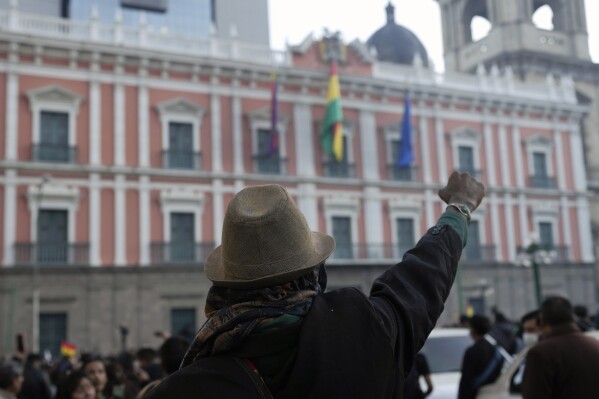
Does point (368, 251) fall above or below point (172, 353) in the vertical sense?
above

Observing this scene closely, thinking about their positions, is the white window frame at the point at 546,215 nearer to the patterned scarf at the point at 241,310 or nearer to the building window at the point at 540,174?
the building window at the point at 540,174

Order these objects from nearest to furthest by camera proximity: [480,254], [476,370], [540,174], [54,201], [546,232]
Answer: [476,370] < [54,201] < [480,254] < [546,232] < [540,174]

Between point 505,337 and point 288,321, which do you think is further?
point 505,337

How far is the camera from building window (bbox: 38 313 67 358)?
24489 mm

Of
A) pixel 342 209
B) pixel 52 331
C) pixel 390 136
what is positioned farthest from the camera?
pixel 390 136

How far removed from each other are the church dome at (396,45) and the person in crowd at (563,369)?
35.6 meters

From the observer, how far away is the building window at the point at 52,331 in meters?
24.5

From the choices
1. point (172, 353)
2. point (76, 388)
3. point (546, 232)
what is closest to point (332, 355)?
point (172, 353)

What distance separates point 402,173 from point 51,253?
1458 centimetres

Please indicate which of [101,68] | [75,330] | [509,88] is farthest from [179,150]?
[509,88]

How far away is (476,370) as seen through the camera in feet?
24.8

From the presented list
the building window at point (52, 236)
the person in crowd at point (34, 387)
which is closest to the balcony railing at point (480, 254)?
the building window at point (52, 236)

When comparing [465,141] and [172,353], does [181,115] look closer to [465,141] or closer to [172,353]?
[465,141]

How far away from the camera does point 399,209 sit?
3086cm
